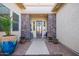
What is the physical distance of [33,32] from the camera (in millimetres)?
4805

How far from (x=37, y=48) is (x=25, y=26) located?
96 cm

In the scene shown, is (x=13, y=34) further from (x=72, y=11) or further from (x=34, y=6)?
(x=72, y=11)

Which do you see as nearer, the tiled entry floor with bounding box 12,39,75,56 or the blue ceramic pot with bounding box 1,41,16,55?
the blue ceramic pot with bounding box 1,41,16,55

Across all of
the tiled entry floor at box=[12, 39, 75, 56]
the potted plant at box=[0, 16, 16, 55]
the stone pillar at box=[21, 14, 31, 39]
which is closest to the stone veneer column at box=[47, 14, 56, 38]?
the tiled entry floor at box=[12, 39, 75, 56]

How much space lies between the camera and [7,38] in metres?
4.22

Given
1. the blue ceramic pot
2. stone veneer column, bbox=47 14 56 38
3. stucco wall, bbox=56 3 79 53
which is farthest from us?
stone veneer column, bbox=47 14 56 38

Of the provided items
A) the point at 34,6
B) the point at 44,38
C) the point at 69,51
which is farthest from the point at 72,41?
the point at 34,6

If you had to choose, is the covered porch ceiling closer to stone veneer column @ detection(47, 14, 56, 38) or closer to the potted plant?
stone veneer column @ detection(47, 14, 56, 38)

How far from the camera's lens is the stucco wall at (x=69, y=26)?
174 inches

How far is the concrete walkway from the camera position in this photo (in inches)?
185

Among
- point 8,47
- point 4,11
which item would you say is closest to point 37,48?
point 8,47

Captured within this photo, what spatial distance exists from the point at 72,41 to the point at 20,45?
1.68m

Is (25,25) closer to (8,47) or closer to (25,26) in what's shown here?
(25,26)

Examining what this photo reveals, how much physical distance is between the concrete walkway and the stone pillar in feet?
1.43
